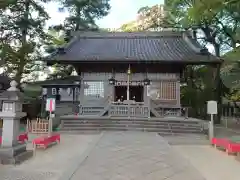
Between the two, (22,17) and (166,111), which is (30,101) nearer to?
(22,17)

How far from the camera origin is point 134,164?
6.45m

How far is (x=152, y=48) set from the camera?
2019 centimetres

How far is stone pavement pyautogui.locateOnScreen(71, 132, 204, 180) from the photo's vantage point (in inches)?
215

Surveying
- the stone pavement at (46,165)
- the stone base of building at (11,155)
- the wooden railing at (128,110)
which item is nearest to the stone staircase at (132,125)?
the wooden railing at (128,110)

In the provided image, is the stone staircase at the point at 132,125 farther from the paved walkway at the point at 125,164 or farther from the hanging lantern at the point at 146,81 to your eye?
the paved walkway at the point at 125,164

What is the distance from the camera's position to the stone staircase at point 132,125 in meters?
13.6

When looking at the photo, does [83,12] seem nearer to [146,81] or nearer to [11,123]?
[146,81]

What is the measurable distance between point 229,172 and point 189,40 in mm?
16185

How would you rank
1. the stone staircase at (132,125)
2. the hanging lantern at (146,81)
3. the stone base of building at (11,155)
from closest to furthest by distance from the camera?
1. the stone base of building at (11,155)
2. the stone staircase at (132,125)
3. the hanging lantern at (146,81)

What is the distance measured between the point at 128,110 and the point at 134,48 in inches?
277

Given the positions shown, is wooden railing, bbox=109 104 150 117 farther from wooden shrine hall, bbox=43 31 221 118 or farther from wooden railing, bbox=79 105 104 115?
wooden railing, bbox=79 105 104 115

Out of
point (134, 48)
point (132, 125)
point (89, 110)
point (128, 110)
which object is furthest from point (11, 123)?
point (134, 48)

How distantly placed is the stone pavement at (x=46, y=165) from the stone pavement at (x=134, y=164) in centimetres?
56

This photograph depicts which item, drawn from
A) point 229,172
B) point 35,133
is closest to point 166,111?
point 35,133
